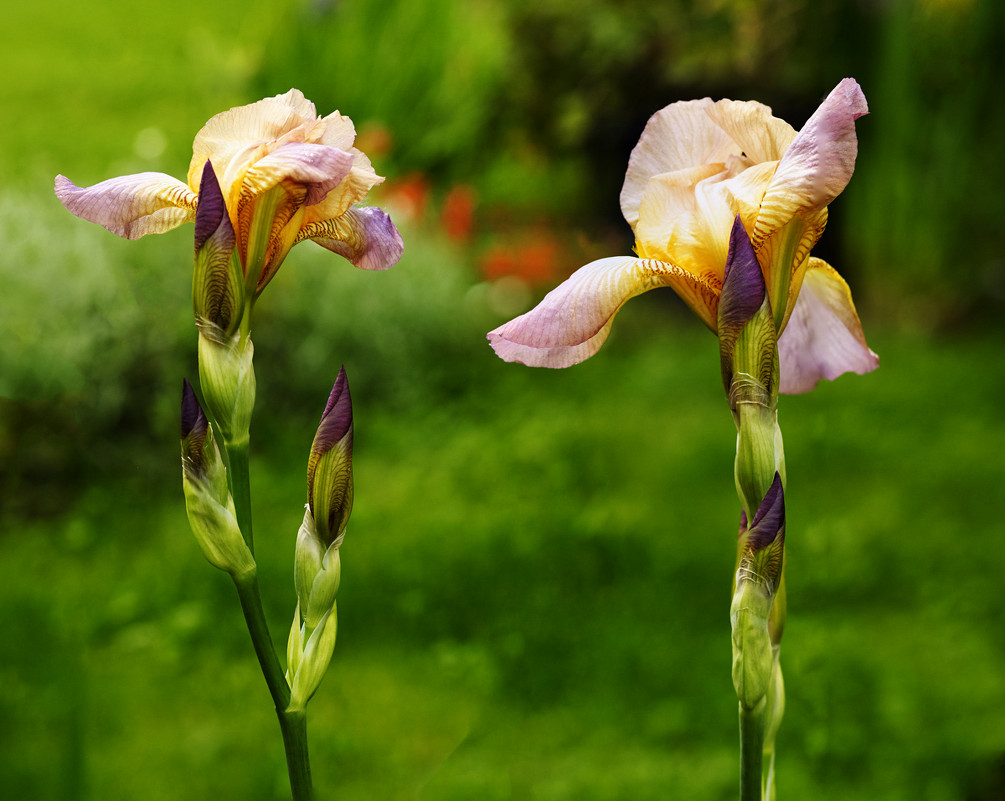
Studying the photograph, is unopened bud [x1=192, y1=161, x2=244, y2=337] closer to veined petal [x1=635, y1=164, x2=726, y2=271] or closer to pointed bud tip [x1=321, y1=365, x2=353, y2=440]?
pointed bud tip [x1=321, y1=365, x2=353, y2=440]

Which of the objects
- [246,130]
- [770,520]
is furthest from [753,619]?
[246,130]

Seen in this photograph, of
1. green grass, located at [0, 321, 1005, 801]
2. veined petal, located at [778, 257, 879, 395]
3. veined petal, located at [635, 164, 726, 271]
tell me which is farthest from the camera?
green grass, located at [0, 321, 1005, 801]

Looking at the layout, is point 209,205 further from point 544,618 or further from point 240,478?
point 544,618

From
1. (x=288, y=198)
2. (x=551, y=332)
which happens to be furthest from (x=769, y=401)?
(x=288, y=198)

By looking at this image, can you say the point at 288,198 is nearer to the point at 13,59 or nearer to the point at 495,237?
the point at 495,237

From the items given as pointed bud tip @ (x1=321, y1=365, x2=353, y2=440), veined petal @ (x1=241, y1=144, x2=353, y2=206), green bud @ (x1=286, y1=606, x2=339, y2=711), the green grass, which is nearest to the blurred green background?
the green grass

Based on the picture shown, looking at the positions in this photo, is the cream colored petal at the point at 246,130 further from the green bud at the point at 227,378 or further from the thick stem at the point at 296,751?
the thick stem at the point at 296,751
